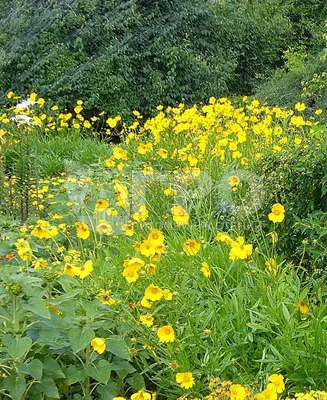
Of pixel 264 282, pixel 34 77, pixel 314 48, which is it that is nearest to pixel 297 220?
pixel 264 282

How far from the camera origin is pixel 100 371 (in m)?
2.02

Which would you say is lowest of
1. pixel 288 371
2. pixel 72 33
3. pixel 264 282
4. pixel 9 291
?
pixel 288 371

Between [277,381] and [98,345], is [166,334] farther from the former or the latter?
[277,381]

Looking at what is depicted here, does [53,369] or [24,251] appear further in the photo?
[24,251]

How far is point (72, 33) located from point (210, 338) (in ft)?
22.8

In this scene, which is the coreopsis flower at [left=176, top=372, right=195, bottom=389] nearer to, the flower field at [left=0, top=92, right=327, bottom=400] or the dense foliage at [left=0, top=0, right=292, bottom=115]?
the flower field at [left=0, top=92, right=327, bottom=400]

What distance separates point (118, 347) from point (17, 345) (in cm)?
37

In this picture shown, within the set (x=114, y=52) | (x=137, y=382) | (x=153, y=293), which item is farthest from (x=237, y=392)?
(x=114, y=52)

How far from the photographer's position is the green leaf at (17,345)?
1806 millimetres

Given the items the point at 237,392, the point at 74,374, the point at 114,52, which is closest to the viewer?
the point at 237,392

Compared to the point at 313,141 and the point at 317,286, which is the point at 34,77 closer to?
the point at 313,141

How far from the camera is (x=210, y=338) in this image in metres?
2.28

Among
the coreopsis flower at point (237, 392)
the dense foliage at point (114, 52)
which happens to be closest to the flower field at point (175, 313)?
the coreopsis flower at point (237, 392)

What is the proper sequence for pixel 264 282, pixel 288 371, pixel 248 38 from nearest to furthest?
pixel 288 371 < pixel 264 282 < pixel 248 38
